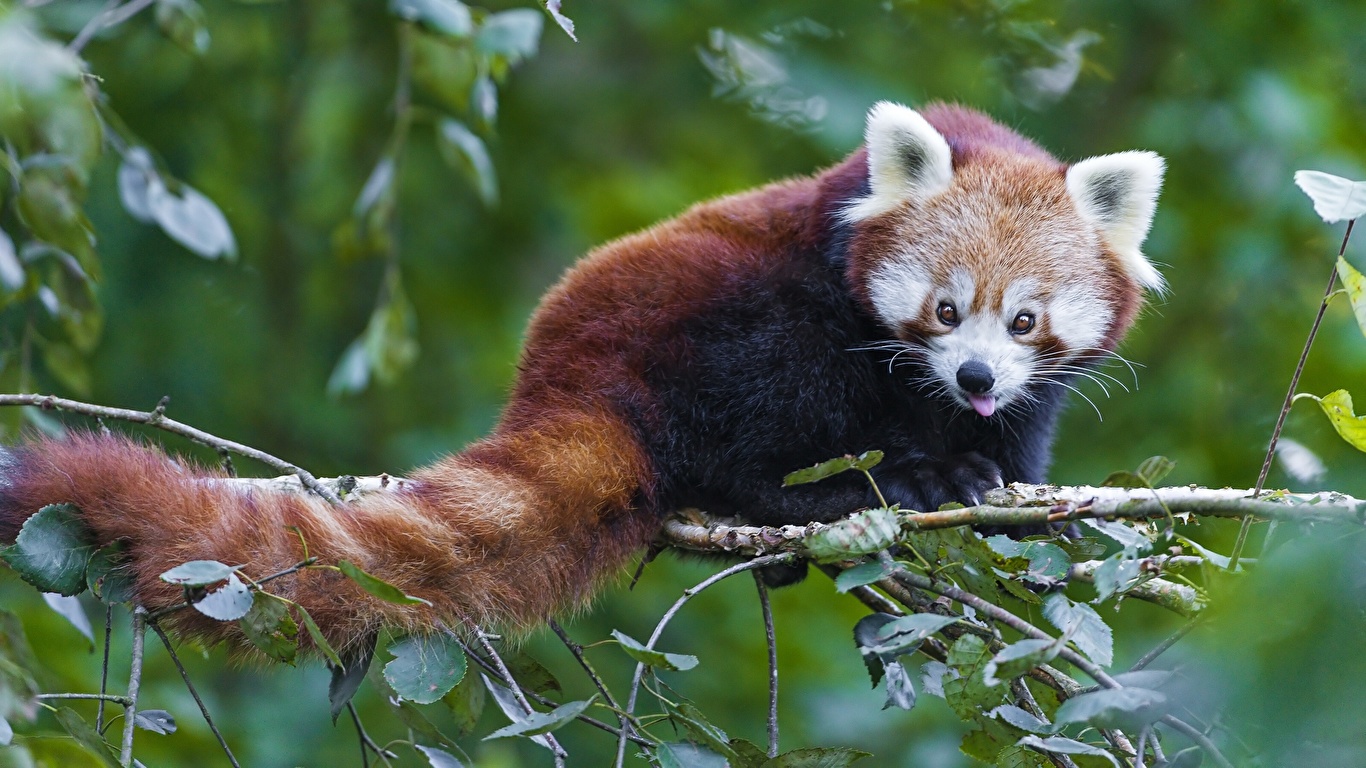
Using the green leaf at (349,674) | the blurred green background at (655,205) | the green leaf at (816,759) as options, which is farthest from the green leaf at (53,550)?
the blurred green background at (655,205)

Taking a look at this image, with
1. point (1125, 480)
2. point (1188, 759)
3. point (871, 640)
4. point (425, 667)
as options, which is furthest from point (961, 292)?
point (425, 667)

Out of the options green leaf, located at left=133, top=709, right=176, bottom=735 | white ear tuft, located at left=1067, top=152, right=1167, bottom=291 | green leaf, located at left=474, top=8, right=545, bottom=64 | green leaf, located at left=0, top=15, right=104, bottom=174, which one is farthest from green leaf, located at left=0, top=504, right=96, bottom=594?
white ear tuft, located at left=1067, top=152, right=1167, bottom=291

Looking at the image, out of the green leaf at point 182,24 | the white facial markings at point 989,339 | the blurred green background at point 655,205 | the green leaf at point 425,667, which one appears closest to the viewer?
the green leaf at point 425,667

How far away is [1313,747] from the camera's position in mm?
916

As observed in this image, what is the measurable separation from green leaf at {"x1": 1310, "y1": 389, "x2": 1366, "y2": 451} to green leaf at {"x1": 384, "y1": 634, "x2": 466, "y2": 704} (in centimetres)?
136

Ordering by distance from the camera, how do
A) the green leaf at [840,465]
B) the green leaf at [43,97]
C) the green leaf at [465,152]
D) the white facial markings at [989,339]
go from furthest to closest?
1. the green leaf at [465,152]
2. the white facial markings at [989,339]
3. the green leaf at [840,465]
4. the green leaf at [43,97]

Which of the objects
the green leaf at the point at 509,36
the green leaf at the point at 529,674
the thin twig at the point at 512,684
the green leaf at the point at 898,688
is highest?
the green leaf at the point at 509,36

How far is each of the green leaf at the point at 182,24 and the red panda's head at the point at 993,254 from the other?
5.41ft

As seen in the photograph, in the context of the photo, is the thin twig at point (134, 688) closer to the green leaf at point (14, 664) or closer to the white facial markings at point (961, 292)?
the green leaf at point (14, 664)

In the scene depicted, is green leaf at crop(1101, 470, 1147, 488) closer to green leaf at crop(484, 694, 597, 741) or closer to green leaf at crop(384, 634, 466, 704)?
green leaf at crop(484, 694, 597, 741)

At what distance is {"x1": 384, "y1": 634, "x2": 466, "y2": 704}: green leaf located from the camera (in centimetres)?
174

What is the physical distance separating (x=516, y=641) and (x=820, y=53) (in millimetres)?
3734

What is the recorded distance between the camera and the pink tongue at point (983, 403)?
2.76 m

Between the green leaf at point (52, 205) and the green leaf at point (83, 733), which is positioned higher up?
the green leaf at point (52, 205)
